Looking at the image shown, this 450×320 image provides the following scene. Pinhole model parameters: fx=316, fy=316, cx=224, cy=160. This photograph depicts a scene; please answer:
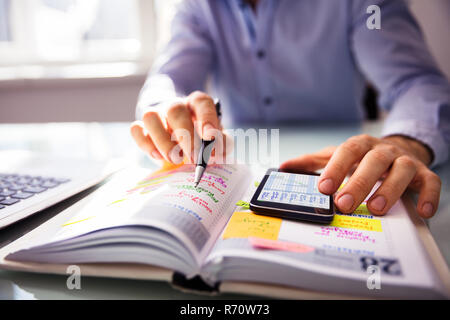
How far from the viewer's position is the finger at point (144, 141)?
1.96 ft

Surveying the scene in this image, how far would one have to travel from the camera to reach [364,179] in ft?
1.34

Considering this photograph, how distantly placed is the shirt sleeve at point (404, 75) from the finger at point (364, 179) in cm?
24

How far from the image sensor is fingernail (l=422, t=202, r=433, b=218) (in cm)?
40

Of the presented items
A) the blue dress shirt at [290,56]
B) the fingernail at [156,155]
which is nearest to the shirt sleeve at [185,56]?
the blue dress shirt at [290,56]

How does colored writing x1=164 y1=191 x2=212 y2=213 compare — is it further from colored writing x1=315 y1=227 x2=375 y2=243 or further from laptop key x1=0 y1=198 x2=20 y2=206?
laptop key x1=0 y1=198 x2=20 y2=206

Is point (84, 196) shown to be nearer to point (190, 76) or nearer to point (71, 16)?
point (190, 76)

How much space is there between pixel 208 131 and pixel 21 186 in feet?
1.02

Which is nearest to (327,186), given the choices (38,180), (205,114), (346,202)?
(346,202)

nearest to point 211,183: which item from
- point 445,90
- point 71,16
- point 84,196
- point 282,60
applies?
point 84,196

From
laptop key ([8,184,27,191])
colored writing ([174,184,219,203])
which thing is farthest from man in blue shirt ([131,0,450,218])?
laptop key ([8,184,27,191])

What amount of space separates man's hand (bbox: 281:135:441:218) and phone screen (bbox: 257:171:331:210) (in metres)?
0.02

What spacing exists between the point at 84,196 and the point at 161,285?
0.27 m

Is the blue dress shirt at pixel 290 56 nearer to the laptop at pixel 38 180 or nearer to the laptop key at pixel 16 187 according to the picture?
the laptop at pixel 38 180
